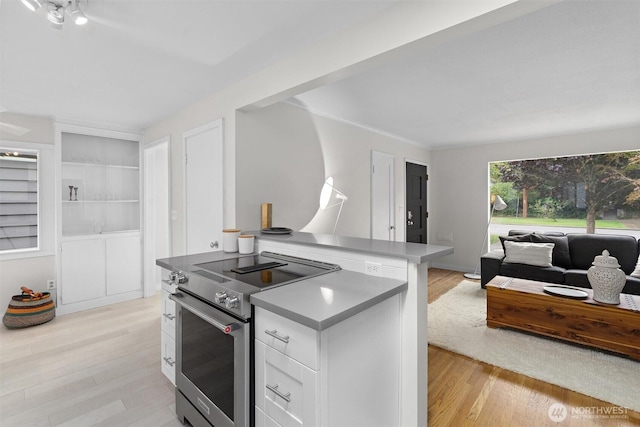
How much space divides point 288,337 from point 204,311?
0.58 meters

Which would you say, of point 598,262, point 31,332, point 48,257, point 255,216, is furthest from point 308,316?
point 48,257

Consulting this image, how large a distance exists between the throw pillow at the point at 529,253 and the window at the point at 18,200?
6.01 meters

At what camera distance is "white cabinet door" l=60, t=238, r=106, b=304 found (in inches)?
143

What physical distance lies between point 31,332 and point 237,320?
10.4ft

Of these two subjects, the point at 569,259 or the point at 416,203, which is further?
the point at 416,203

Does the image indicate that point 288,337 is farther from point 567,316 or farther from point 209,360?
point 567,316

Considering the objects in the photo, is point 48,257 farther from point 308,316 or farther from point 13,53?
point 308,316

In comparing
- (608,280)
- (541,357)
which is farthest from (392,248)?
(608,280)

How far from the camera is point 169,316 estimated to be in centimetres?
203

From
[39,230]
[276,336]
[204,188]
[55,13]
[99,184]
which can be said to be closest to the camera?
[276,336]

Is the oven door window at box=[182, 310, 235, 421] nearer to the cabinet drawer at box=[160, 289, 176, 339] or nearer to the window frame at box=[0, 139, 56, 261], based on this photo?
the cabinet drawer at box=[160, 289, 176, 339]

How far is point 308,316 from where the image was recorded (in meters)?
1.13

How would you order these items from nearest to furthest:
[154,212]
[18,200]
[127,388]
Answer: [127,388]
[18,200]
[154,212]

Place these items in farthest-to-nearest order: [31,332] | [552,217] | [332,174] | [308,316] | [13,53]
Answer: [552,217]
[332,174]
[31,332]
[13,53]
[308,316]
